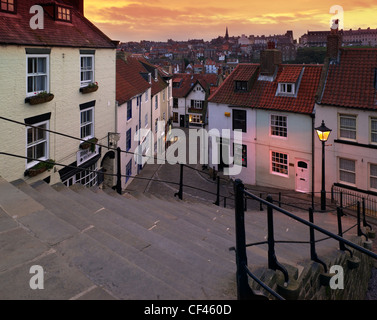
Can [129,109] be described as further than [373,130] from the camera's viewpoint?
Yes

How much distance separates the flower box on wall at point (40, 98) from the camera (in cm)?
1252

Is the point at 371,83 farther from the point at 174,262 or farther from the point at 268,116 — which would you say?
the point at 174,262

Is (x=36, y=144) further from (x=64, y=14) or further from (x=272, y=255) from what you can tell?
(x=272, y=255)

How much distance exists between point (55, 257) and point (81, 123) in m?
13.9

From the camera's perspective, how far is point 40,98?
12.8m

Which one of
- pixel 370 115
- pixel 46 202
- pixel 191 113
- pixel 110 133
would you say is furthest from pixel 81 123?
pixel 191 113

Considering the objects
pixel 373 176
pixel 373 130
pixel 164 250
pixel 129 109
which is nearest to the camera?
pixel 164 250

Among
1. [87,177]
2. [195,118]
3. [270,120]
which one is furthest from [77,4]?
[195,118]

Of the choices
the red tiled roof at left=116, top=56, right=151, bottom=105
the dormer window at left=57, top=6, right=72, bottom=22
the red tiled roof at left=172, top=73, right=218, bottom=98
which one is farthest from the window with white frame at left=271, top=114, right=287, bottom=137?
the red tiled roof at left=172, top=73, right=218, bottom=98

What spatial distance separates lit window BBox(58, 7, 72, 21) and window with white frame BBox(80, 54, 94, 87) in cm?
205

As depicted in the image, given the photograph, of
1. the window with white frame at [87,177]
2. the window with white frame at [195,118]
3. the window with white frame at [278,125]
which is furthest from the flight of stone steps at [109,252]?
the window with white frame at [195,118]

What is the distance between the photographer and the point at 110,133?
20.2 metres

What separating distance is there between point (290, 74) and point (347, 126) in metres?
5.84

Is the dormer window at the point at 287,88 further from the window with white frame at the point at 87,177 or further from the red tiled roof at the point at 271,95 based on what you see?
the window with white frame at the point at 87,177
